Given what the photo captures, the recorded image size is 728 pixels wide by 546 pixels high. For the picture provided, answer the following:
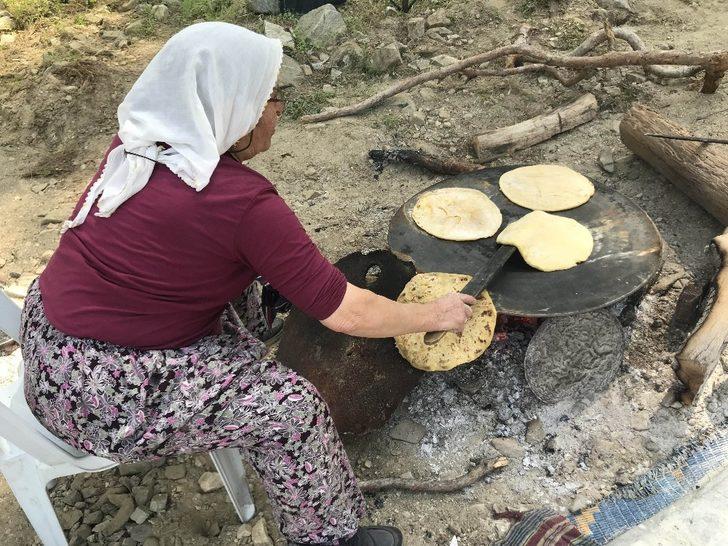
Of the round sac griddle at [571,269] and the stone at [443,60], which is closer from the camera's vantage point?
the round sac griddle at [571,269]

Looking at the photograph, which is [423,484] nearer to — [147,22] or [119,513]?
[119,513]

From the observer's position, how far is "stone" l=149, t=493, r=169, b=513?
2424mm

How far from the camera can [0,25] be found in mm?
6059

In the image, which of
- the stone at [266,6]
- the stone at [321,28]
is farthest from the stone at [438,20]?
the stone at [266,6]

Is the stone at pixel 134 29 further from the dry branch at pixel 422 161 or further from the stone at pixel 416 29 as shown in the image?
the dry branch at pixel 422 161

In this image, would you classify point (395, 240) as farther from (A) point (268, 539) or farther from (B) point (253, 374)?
(A) point (268, 539)

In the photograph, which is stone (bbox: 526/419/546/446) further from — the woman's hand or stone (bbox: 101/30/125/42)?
stone (bbox: 101/30/125/42)

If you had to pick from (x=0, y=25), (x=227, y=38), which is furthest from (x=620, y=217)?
(x=0, y=25)

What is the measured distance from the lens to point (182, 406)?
1711mm

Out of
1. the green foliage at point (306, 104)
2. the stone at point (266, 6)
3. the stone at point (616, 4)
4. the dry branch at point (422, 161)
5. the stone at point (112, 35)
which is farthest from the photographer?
the stone at point (266, 6)

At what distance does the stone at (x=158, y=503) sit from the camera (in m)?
2.42

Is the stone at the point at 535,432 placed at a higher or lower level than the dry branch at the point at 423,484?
higher

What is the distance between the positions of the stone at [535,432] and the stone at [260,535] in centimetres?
118

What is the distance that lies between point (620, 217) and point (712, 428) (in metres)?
1.01
